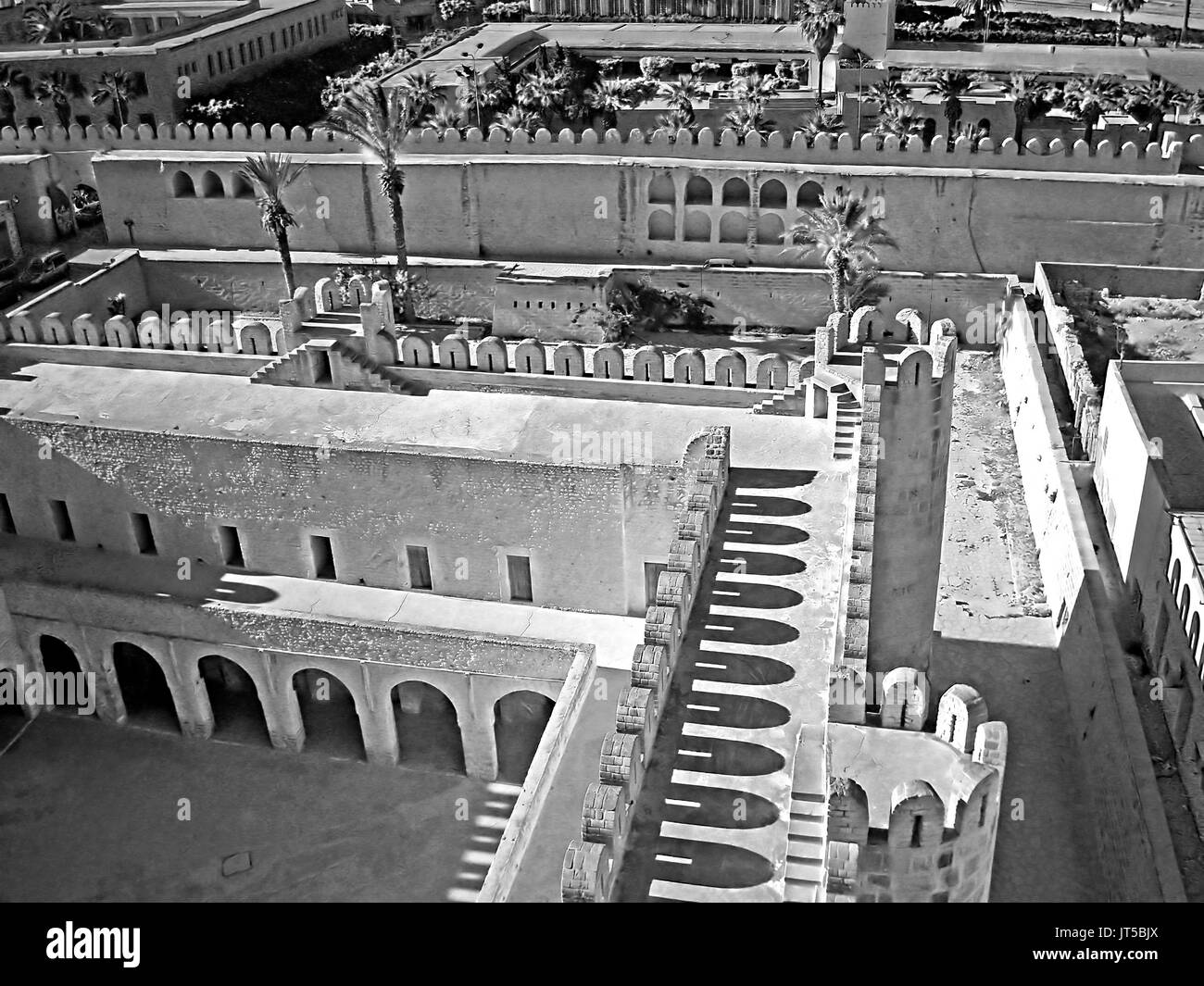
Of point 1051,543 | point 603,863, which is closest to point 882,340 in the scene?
point 1051,543

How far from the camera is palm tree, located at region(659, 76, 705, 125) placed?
45219 mm

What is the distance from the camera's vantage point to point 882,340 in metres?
25.1

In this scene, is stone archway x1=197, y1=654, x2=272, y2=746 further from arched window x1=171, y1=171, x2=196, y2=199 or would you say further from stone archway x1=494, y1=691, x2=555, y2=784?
arched window x1=171, y1=171, x2=196, y2=199

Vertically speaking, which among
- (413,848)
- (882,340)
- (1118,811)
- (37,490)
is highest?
(882,340)

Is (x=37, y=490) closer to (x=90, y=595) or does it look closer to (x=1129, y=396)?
(x=90, y=595)

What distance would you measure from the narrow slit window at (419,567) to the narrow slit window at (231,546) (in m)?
3.41

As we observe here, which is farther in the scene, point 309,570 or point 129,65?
point 129,65

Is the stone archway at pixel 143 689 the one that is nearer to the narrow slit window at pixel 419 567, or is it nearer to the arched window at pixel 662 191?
the narrow slit window at pixel 419 567

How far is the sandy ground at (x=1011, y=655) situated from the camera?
837 inches

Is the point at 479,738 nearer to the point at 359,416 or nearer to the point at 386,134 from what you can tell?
the point at 359,416

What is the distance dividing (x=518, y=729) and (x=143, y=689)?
822 cm

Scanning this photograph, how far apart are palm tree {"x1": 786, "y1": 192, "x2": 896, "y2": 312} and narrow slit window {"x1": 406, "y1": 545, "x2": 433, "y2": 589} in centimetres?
1409

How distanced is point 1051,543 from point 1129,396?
3344mm

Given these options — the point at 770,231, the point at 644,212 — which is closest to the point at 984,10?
the point at 770,231
